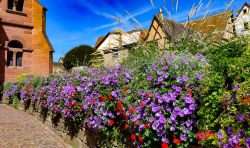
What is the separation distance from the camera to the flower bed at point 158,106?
3014mm

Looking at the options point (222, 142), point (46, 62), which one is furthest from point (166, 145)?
point (46, 62)

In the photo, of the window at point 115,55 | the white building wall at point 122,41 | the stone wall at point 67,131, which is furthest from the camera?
the window at point 115,55

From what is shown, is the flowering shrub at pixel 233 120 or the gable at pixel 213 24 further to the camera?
the gable at pixel 213 24

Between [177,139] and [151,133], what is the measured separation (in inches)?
16.3

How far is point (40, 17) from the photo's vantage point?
21938 millimetres

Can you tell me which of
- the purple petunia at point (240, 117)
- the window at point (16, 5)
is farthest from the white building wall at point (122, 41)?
the window at point (16, 5)

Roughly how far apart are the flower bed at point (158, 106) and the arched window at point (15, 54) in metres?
17.2

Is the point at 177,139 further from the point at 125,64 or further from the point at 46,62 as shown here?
the point at 46,62

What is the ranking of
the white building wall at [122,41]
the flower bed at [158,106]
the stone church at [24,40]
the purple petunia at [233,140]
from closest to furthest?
the purple petunia at [233,140], the flower bed at [158,106], the white building wall at [122,41], the stone church at [24,40]

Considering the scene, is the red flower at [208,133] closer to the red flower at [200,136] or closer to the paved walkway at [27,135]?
the red flower at [200,136]

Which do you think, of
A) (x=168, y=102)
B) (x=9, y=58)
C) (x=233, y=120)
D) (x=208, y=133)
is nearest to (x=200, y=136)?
(x=208, y=133)

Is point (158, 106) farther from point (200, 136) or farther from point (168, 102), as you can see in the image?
point (200, 136)

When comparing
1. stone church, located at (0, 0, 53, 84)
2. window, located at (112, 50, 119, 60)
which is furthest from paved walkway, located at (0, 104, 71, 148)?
stone church, located at (0, 0, 53, 84)

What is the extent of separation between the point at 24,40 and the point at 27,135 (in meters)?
15.9
